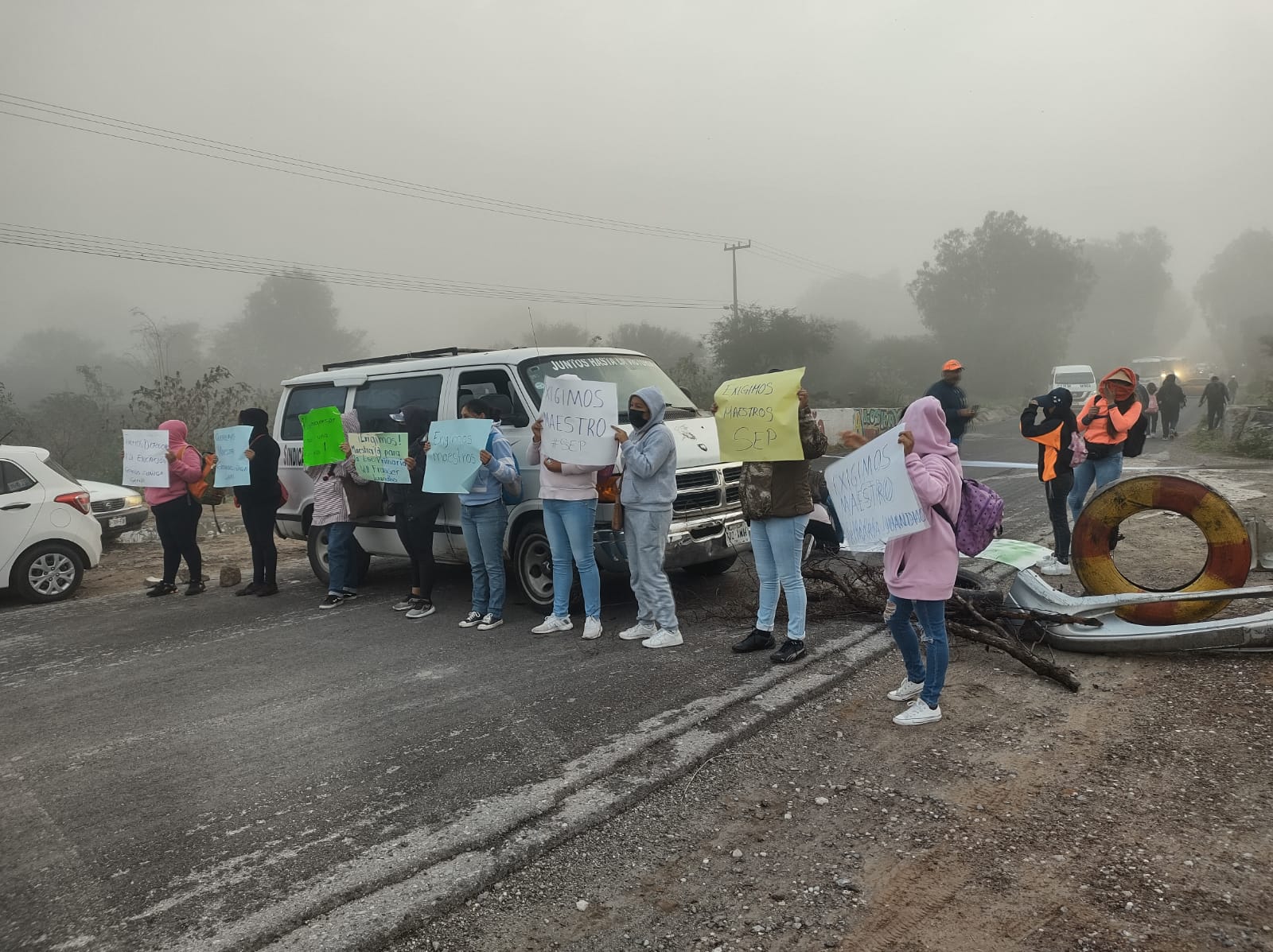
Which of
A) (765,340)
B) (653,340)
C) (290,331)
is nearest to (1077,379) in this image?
Answer: (765,340)

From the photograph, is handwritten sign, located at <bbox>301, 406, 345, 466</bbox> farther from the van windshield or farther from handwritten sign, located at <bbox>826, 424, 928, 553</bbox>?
handwritten sign, located at <bbox>826, 424, 928, 553</bbox>

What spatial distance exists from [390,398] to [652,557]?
134 inches

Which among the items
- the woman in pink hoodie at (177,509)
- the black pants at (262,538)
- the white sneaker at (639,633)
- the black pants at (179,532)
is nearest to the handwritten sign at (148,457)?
the woman in pink hoodie at (177,509)

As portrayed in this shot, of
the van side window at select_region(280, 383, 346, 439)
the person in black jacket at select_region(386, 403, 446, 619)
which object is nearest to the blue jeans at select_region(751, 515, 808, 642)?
the person in black jacket at select_region(386, 403, 446, 619)

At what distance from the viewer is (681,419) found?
706 centimetres

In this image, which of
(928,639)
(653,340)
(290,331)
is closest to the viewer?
(928,639)

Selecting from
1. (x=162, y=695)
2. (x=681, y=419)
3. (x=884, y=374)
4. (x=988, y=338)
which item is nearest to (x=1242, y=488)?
(x=681, y=419)

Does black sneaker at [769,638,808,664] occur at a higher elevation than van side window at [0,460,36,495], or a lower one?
lower

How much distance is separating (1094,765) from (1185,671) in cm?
147

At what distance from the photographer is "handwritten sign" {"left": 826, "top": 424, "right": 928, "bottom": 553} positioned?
13.1 ft

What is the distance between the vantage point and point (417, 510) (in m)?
6.89

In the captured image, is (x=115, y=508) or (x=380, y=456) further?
(x=115, y=508)

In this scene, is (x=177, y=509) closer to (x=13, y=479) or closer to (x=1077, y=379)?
(x=13, y=479)

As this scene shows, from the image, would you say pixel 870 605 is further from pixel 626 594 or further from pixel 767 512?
pixel 626 594
